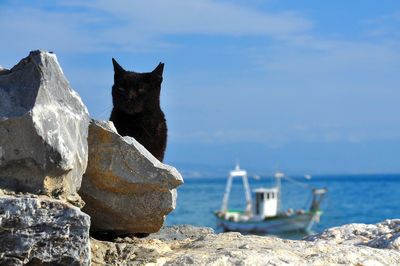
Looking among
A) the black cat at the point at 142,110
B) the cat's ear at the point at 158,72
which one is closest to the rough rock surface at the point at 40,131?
the black cat at the point at 142,110

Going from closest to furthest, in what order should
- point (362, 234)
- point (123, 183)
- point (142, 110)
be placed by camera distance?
point (123, 183), point (362, 234), point (142, 110)

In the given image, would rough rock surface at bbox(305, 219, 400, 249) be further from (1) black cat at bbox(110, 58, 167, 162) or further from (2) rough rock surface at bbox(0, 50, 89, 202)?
(2) rough rock surface at bbox(0, 50, 89, 202)

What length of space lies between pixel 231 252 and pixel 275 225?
35.6 m

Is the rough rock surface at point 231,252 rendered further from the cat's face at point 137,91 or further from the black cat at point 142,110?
the cat's face at point 137,91

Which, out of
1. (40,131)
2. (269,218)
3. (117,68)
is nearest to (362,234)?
(117,68)

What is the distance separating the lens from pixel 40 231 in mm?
2840

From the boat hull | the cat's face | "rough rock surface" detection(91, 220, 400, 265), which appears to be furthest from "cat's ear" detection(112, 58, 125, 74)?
the boat hull

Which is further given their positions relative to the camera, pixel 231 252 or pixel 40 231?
pixel 231 252

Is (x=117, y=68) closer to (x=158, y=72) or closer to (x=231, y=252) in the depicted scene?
(x=158, y=72)

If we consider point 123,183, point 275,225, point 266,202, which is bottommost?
point 275,225

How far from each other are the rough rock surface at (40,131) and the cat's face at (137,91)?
8.58 feet

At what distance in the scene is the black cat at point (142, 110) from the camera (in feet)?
19.0

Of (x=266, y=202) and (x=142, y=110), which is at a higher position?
(x=142, y=110)

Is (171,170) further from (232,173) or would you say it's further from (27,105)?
(232,173)
